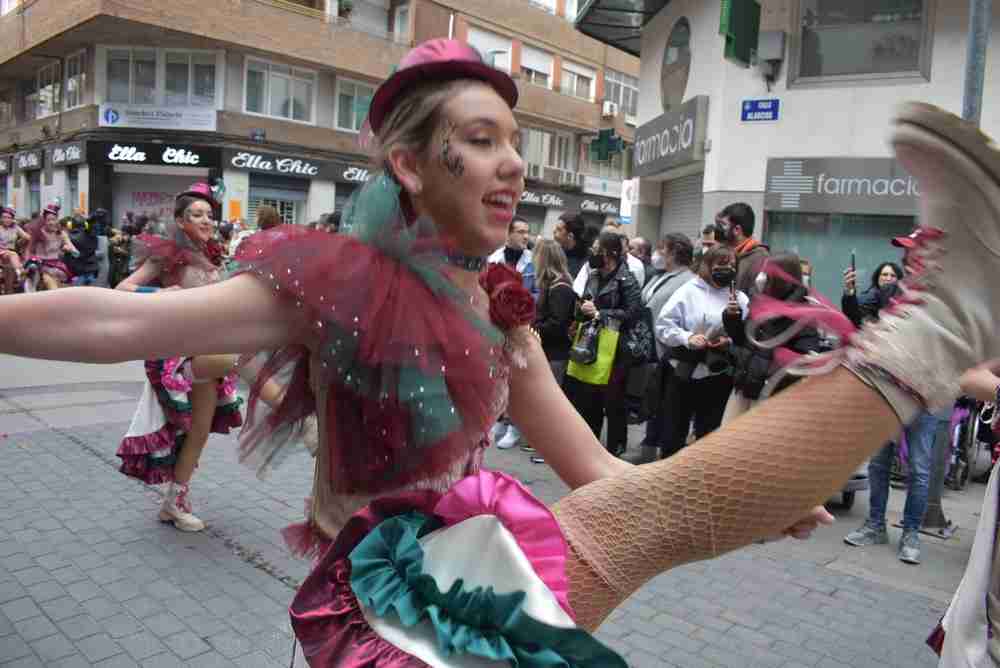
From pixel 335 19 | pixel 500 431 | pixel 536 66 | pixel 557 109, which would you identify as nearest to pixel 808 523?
pixel 500 431

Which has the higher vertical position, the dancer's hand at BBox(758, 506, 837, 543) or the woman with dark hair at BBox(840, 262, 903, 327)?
the woman with dark hair at BBox(840, 262, 903, 327)

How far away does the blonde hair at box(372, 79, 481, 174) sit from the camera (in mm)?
1534

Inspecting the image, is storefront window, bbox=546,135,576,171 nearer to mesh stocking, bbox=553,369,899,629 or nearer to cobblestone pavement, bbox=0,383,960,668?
cobblestone pavement, bbox=0,383,960,668

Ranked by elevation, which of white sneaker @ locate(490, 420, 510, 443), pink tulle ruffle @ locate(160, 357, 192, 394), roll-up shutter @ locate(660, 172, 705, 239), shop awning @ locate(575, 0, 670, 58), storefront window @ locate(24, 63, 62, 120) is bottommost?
white sneaker @ locate(490, 420, 510, 443)

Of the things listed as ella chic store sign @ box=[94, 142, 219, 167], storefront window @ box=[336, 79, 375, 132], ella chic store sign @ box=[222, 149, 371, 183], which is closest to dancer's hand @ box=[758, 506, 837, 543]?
ella chic store sign @ box=[222, 149, 371, 183]

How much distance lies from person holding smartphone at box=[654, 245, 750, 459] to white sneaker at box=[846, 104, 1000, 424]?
472 centimetres

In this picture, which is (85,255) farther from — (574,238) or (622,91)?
(622,91)

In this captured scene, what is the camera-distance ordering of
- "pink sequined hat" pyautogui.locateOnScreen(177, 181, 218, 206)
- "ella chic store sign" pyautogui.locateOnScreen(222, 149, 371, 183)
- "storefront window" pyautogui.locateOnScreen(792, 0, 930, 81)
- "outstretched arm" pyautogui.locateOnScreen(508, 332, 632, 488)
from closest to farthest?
"outstretched arm" pyautogui.locateOnScreen(508, 332, 632, 488)
"pink sequined hat" pyautogui.locateOnScreen(177, 181, 218, 206)
"storefront window" pyautogui.locateOnScreen(792, 0, 930, 81)
"ella chic store sign" pyautogui.locateOnScreen(222, 149, 371, 183)

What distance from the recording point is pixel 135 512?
4.83 m

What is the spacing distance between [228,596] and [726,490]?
3.23 metres

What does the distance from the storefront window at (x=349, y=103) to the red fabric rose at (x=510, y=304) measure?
25.4m

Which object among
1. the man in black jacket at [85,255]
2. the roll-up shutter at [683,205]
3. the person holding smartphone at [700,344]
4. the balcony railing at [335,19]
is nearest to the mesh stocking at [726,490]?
the person holding smartphone at [700,344]

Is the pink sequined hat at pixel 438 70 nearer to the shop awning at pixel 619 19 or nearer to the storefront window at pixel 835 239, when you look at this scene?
the storefront window at pixel 835 239

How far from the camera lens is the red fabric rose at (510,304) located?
1.58m
